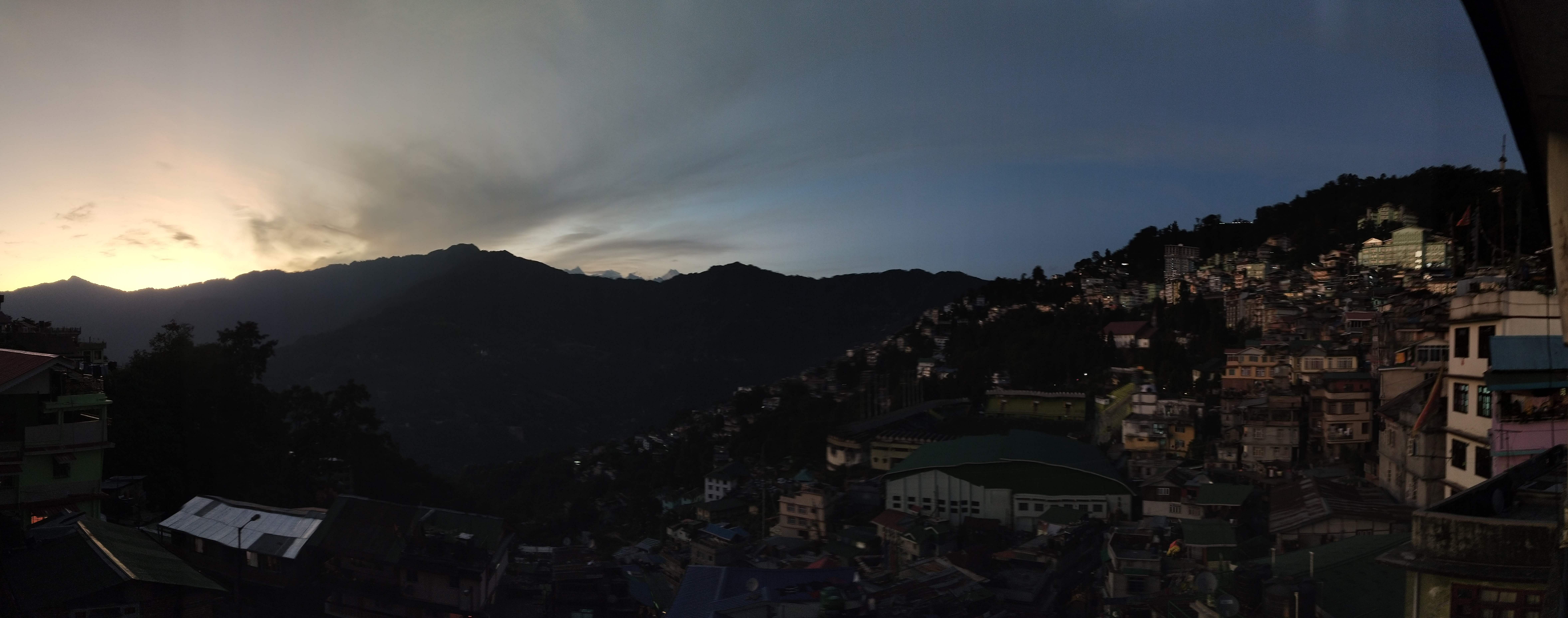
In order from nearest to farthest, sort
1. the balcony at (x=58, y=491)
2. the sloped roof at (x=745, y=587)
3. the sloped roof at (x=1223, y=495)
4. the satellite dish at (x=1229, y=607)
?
the satellite dish at (x=1229, y=607), the balcony at (x=58, y=491), the sloped roof at (x=745, y=587), the sloped roof at (x=1223, y=495)

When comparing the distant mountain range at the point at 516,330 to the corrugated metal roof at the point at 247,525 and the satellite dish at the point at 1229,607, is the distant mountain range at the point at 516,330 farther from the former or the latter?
the satellite dish at the point at 1229,607

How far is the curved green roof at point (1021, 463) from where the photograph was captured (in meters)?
18.6

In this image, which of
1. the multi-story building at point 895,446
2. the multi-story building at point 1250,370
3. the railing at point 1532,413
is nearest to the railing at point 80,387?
the railing at point 1532,413

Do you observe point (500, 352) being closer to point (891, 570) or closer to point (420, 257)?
point (420, 257)

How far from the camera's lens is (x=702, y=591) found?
11055 millimetres

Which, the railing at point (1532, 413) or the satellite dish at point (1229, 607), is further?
the satellite dish at point (1229, 607)

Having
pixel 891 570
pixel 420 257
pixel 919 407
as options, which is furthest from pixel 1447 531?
pixel 420 257

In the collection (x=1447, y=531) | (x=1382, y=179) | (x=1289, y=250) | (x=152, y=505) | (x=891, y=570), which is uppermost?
(x=1382, y=179)

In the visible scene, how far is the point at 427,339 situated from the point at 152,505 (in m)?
54.9

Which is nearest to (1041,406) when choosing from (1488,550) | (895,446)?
(895,446)

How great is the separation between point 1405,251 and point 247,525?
3181 cm

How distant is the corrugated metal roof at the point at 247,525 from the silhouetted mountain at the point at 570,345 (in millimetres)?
36490

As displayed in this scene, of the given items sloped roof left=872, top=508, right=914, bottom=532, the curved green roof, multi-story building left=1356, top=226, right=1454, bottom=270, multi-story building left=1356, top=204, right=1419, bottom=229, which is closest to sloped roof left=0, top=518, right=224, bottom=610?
sloped roof left=872, top=508, right=914, bottom=532

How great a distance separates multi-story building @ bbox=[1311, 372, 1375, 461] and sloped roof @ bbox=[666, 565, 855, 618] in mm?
9167
